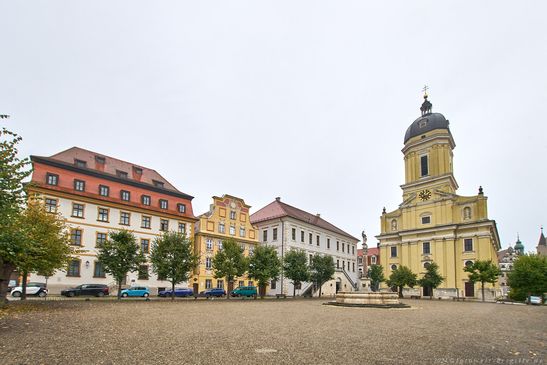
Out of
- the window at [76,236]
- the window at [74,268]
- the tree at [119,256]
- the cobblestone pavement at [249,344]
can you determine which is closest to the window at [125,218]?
the window at [76,236]

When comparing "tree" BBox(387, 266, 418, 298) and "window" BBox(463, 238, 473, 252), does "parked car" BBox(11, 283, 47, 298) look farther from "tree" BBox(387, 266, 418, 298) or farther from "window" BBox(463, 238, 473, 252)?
"window" BBox(463, 238, 473, 252)

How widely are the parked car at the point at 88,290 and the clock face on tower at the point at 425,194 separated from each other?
52.7m

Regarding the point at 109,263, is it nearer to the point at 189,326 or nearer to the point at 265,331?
the point at 189,326

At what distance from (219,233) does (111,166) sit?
16.5 metres

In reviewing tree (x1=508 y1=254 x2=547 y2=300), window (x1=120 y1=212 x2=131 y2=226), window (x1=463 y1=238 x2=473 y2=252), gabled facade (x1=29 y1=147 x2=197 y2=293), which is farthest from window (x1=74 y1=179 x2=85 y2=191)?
window (x1=463 y1=238 x2=473 y2=252)

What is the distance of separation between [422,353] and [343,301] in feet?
68.8

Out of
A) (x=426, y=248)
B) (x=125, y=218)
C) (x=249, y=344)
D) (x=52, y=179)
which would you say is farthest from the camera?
(x=426, y=248)

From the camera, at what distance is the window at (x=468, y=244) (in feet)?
188

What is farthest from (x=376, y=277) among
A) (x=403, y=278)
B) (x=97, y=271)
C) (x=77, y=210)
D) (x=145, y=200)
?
(x=77, y=210)

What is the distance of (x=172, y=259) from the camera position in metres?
34.4

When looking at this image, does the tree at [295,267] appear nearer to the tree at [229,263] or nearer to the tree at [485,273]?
the tree at [229,263]

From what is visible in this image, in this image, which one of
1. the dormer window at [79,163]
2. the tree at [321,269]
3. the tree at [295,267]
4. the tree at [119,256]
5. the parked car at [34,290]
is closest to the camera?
the parked car at [34,290]

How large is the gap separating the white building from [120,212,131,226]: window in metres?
22.4

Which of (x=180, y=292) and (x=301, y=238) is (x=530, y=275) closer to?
(x=301, y=238)
